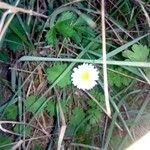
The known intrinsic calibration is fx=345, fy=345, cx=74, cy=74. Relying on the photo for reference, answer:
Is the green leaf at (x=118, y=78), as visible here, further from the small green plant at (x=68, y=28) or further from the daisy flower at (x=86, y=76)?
the small green plant at (x=68, y=28)

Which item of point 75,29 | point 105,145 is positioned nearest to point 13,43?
point 75,29

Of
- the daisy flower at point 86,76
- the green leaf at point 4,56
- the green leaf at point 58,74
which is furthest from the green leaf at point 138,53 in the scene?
the green leaf at point 4,56

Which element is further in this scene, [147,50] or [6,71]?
[6,71]

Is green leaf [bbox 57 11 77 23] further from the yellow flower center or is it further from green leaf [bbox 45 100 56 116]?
green leaf [bbox 45 100 56 116]

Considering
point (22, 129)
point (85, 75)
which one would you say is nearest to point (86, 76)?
point (85, 75)

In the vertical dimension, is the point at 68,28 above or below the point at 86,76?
above

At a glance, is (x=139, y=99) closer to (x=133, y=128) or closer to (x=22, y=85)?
(x=133, y=128)

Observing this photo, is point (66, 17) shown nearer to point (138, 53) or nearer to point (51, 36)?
point (51, 36)
